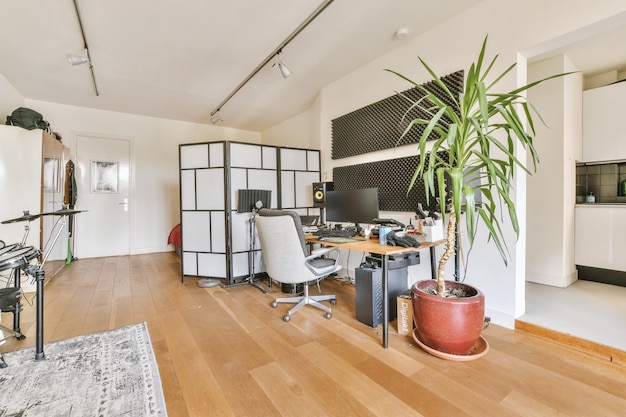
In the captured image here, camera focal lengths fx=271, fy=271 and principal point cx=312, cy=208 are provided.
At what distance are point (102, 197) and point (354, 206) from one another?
Result: 5.02 metres

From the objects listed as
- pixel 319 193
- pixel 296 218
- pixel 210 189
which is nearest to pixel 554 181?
pixel 319 193

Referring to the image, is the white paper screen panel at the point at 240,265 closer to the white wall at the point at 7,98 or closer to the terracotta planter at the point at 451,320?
the terracotta planter at the point at 451,320

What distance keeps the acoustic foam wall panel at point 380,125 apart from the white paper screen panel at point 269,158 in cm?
87

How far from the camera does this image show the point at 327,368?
1733 mm

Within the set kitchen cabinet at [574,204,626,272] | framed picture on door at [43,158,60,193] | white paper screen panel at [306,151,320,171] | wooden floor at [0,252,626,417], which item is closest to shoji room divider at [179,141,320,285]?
white paper screen panel at [306,151,320,171]

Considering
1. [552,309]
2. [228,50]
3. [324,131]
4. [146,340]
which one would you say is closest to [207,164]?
[228,50]

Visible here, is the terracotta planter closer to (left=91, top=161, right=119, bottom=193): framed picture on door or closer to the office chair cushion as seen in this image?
the office chair cushion

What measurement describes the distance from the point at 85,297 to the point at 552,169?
549 cm

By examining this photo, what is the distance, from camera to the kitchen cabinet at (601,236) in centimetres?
293

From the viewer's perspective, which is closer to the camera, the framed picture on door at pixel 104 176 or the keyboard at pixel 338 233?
the keyboard at pixel 338 233

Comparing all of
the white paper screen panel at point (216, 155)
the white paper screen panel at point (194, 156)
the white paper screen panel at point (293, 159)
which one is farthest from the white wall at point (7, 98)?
the white paper screen panel at point (293, 159)

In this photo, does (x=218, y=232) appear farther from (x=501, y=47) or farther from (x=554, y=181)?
→ (x=554, y=181)

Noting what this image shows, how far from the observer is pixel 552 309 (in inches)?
94.0

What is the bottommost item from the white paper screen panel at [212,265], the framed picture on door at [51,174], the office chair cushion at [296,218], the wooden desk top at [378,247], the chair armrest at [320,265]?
the white paper screen panel at [212,265]
